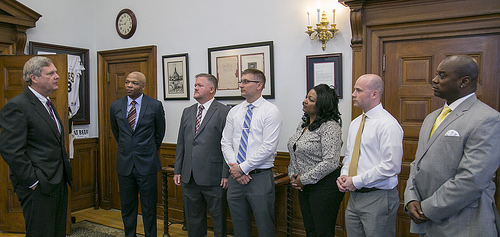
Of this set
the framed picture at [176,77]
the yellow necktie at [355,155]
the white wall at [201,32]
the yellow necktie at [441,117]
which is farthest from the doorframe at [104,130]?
the yellow necktie at [441,117]

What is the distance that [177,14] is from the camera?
15.1 ft

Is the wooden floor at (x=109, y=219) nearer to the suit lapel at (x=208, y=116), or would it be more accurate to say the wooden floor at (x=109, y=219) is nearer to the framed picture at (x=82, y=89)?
the framed picture at (x=82, y=89)

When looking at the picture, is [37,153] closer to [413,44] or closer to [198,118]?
[198,118]

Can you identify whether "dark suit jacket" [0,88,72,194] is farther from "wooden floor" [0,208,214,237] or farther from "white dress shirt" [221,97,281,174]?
"wooden floor" [0,208,214,237]

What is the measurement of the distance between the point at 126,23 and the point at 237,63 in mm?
1798

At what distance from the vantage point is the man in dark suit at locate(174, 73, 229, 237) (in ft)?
10.8

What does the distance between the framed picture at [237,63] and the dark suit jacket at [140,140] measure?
833 millimetres

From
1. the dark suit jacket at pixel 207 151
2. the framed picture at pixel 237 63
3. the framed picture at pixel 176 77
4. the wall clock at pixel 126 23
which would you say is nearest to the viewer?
the dark suit jacket at pixel 207 151

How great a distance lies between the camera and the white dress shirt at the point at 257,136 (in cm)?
293

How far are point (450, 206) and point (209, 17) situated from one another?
320 centimetres

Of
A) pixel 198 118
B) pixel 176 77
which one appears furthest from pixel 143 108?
pixel 176 77

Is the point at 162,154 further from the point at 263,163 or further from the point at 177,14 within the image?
the point at 263,163

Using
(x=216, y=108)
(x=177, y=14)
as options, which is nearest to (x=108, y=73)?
(x=177, y=14)

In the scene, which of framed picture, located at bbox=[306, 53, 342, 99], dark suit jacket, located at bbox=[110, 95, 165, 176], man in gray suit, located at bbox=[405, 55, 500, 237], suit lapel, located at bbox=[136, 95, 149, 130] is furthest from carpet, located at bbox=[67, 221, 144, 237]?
man in gray suit, located at bbox=[405, 55, 500, 237]
